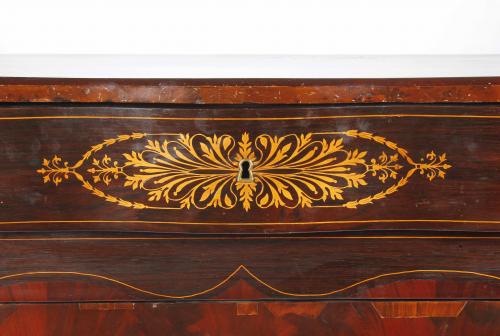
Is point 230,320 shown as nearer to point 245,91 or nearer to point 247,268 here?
point 247,268

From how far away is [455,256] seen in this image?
2.46ft

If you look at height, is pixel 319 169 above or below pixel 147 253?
above

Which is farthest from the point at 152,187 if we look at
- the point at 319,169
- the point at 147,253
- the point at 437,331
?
the point at 437,331

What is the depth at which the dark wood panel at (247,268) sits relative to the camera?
2.43 ft

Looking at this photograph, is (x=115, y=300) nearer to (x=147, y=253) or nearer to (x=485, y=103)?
(x=147, y=253)

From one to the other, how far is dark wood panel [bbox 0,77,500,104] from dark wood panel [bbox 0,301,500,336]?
0.29 metres

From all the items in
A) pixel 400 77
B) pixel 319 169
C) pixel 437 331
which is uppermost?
pixel 400 77
